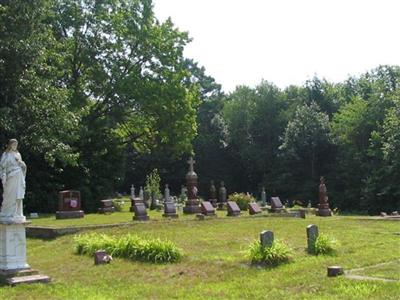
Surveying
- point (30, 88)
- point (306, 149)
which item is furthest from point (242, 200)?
point (306, 149)

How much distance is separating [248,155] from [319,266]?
47.2m

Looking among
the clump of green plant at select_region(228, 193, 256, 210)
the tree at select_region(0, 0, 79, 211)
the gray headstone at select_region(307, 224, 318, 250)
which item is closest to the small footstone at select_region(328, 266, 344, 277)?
the gray headstone at select_region(307, 224, 318, 250)

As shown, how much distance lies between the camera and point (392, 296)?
9.20m

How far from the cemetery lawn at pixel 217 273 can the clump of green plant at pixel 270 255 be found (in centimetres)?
24

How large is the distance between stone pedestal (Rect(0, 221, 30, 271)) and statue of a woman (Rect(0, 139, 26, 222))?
0.20 metres

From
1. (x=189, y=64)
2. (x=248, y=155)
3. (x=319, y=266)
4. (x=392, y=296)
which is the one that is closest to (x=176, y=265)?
(x=319, y=266)

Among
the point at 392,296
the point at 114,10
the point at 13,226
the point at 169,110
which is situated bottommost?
the point at 392,296

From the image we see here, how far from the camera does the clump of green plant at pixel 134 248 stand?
560 inches

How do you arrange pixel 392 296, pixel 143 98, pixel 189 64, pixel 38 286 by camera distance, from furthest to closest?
pixel 189 64
pixel 143 98
pixel 38 286
pixel 392 296

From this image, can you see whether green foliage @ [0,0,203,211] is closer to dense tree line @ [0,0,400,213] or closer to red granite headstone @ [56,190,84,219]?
dense tree line @ [0,0,400,213]

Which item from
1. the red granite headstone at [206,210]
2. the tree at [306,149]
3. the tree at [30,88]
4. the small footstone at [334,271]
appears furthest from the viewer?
the tree at [306,149]

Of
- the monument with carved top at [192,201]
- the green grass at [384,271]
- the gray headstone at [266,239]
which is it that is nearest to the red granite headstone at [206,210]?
the monument with carved top at [192,201]

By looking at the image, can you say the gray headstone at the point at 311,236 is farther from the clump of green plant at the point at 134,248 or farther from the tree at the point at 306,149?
the tree at the point at 306,149

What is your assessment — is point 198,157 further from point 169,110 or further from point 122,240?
point 122,240
